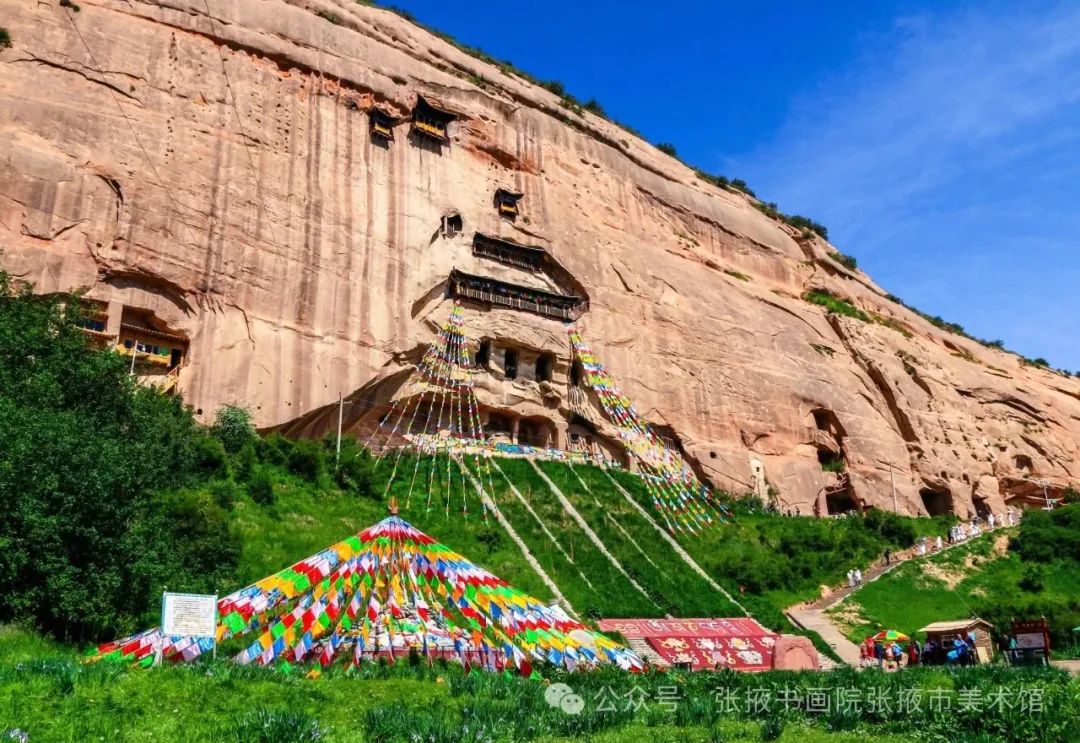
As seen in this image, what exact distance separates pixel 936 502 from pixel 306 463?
3694 cm

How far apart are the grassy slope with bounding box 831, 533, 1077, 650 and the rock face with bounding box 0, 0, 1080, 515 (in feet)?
28.7

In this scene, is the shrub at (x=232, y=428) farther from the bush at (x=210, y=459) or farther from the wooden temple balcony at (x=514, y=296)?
the wooden temple balcony at (x=514, y=296)

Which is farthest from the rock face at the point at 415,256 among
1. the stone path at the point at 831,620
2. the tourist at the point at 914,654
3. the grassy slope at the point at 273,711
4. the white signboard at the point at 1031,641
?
the white signboard at the point at 1031,641

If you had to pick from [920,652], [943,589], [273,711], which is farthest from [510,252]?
[273,711]

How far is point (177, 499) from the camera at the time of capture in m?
19.5

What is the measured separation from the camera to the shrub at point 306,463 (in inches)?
1030

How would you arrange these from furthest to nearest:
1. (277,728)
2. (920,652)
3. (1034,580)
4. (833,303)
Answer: (833,303) < (1034,580) < (920,652) < (277,728)

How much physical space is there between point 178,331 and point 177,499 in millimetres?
9208

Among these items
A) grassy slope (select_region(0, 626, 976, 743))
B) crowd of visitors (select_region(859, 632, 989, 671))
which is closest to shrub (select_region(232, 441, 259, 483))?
grassy slope (select_region(0, 626, 976, 743))

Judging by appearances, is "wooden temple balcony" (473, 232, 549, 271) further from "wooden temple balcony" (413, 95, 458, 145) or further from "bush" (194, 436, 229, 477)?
"bush" (194, 436, 229, 477)

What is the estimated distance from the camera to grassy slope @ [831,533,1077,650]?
26.5m

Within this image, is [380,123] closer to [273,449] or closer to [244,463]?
[273,449]

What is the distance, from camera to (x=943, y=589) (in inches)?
1172

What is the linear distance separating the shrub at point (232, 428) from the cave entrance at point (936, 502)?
3664 centimetres
